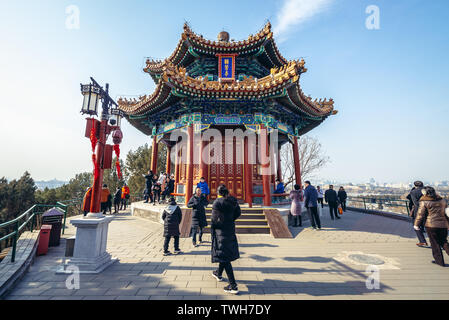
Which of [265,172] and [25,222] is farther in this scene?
[265,172]

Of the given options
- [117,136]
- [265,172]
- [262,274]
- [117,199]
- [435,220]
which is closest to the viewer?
[262,274]

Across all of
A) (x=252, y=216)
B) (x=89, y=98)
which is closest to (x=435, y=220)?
(x=252, y=216)

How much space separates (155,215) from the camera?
921 cm

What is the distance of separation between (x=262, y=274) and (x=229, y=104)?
7.59 metres

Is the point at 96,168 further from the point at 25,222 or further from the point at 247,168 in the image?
the point at 247,168

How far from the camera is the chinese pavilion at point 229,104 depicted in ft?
28.5

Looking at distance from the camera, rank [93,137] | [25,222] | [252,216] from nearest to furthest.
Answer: [93,137] < [25,222] < [252,216]

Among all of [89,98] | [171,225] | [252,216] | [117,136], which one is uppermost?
[89,98]

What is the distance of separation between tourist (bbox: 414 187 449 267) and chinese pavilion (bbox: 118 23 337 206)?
17.1 ft

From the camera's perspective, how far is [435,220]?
4480 mm

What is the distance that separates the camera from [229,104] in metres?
9.58

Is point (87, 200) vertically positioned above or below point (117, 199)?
above

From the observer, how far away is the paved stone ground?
3.28 m
